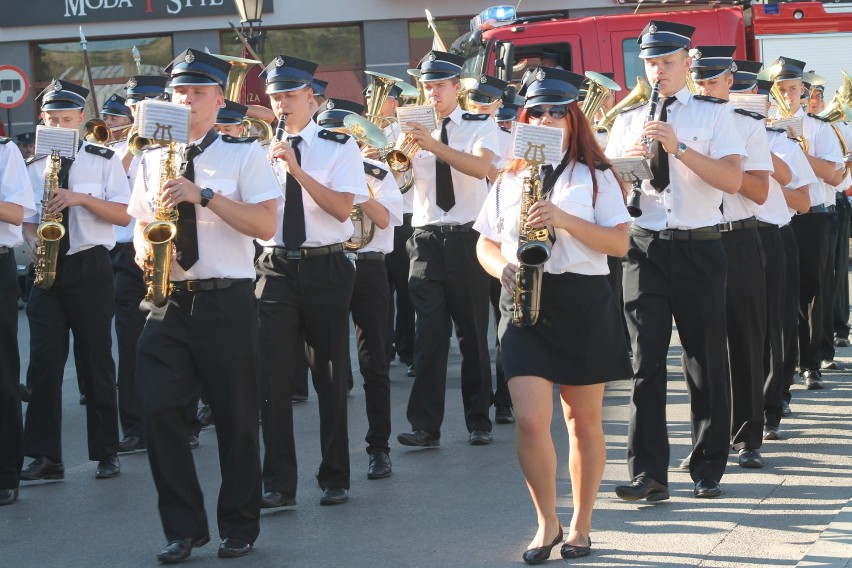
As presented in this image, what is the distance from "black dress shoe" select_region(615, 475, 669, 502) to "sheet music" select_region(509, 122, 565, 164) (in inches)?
75.6

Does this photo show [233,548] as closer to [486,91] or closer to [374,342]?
[374,342]

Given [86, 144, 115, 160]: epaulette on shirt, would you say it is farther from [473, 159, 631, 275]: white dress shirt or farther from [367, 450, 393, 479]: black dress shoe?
[473, 159, 631, 275]: white dress shirt

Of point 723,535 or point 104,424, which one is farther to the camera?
point 104,424

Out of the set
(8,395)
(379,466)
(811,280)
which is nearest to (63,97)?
(8,395)

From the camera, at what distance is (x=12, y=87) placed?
19.9 meters

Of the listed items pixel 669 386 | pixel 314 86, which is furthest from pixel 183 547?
pixel 669 386

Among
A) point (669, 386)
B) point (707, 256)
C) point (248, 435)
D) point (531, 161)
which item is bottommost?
point (669, 386)

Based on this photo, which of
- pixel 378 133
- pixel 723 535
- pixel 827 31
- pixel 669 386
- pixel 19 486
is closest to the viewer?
pixel 723 535

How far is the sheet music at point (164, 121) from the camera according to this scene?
597cm

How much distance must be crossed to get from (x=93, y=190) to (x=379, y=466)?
231 cm

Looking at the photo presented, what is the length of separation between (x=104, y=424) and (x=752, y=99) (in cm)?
416

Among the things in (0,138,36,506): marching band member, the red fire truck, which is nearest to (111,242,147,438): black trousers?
(0,138,36,506): marching band member

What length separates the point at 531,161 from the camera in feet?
19.4

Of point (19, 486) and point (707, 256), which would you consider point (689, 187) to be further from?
point (19, 486)
